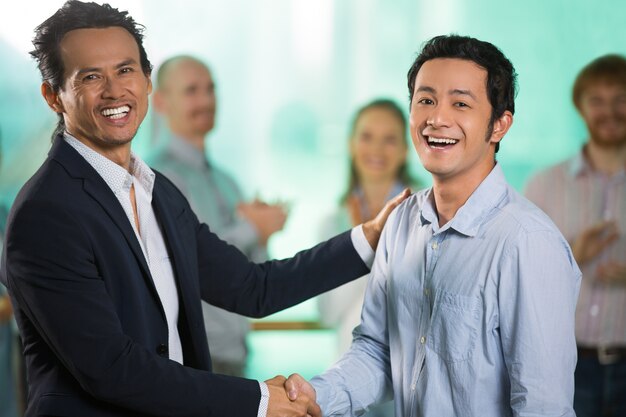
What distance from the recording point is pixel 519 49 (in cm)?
454

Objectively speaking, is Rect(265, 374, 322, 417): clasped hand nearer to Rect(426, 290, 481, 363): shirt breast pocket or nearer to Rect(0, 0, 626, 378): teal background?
Rect(426, 290, 481, 363): shirt breast pocket

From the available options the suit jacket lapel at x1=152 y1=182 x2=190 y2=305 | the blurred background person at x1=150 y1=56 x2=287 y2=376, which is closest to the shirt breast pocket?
the suit jacket lapel at x1=152 y1=182 x2=190 y2=305

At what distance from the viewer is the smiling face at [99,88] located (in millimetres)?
1914

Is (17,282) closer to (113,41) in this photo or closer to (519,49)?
(113,41)

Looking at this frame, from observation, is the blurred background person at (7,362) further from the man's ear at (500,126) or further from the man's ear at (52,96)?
the man's ear at (500,126)

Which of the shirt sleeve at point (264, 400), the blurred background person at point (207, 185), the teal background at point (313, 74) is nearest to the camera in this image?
the shirt sleeve at point (264, 400)

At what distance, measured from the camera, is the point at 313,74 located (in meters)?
4.45

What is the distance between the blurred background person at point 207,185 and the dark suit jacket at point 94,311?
147cm

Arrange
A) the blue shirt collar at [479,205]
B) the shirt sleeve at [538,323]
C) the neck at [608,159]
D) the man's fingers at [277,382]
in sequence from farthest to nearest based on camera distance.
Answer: the neck at [608,159] → the man's fingers at [277,382] → the blue shirt collar at [479,205] → the shirt sleeve at [538,323]

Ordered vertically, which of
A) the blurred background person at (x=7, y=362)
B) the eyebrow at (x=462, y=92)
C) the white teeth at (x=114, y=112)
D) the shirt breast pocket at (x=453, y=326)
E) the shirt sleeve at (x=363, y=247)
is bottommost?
the blurred background person at (x=7, y=362)

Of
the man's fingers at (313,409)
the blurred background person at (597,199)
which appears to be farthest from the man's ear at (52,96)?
the blurred background person at (597,199)

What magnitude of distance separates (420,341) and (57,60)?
1.01 m

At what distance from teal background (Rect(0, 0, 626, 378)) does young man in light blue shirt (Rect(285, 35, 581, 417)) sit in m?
2.23

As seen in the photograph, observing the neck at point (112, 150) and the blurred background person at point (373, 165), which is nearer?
the neck at point (112, 150)
